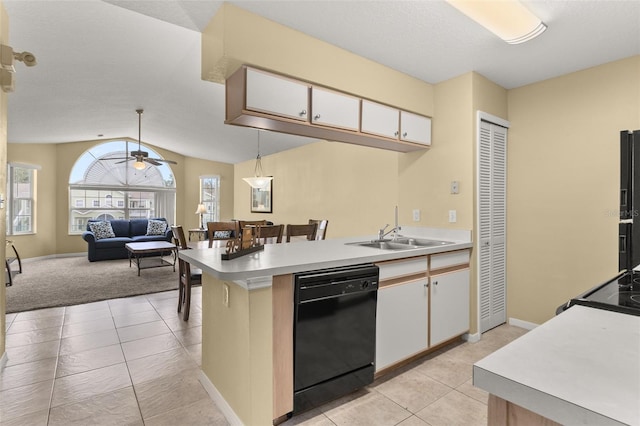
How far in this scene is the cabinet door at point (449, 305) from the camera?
2.59m

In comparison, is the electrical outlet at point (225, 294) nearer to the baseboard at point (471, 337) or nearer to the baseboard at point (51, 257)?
the baseboard at point (471, 337)

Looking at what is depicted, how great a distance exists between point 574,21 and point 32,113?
6.97 meters

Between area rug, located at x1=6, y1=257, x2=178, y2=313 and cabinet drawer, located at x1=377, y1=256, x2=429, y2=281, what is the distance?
385 cm

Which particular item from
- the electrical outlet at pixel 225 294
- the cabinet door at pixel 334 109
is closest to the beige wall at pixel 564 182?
the cabinet door at pixel 334 109

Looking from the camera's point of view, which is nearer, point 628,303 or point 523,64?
point 628,303

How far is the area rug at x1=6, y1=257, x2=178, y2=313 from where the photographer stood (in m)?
4.26

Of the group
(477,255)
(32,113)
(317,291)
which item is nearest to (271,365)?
(317,291)

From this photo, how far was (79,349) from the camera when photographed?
9.22ft

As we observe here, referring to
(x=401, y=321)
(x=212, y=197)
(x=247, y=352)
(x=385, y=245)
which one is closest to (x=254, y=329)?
(x=247, y=352)

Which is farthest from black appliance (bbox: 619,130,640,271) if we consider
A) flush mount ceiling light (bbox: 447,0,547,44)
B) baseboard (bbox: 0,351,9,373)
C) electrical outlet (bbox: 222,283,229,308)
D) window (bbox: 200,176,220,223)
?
window (bbox: 200,176,220,223)

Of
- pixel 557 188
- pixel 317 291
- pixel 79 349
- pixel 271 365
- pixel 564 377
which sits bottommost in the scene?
pixel 79 349

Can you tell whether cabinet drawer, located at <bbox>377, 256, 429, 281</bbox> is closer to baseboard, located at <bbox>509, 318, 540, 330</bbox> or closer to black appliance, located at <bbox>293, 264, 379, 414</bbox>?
black appliance, located at <bbox>293, 264, 379, 414</bbox>

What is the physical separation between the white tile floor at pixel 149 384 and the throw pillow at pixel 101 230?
4.62m

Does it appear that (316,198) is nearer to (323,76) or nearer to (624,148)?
(323,76)
